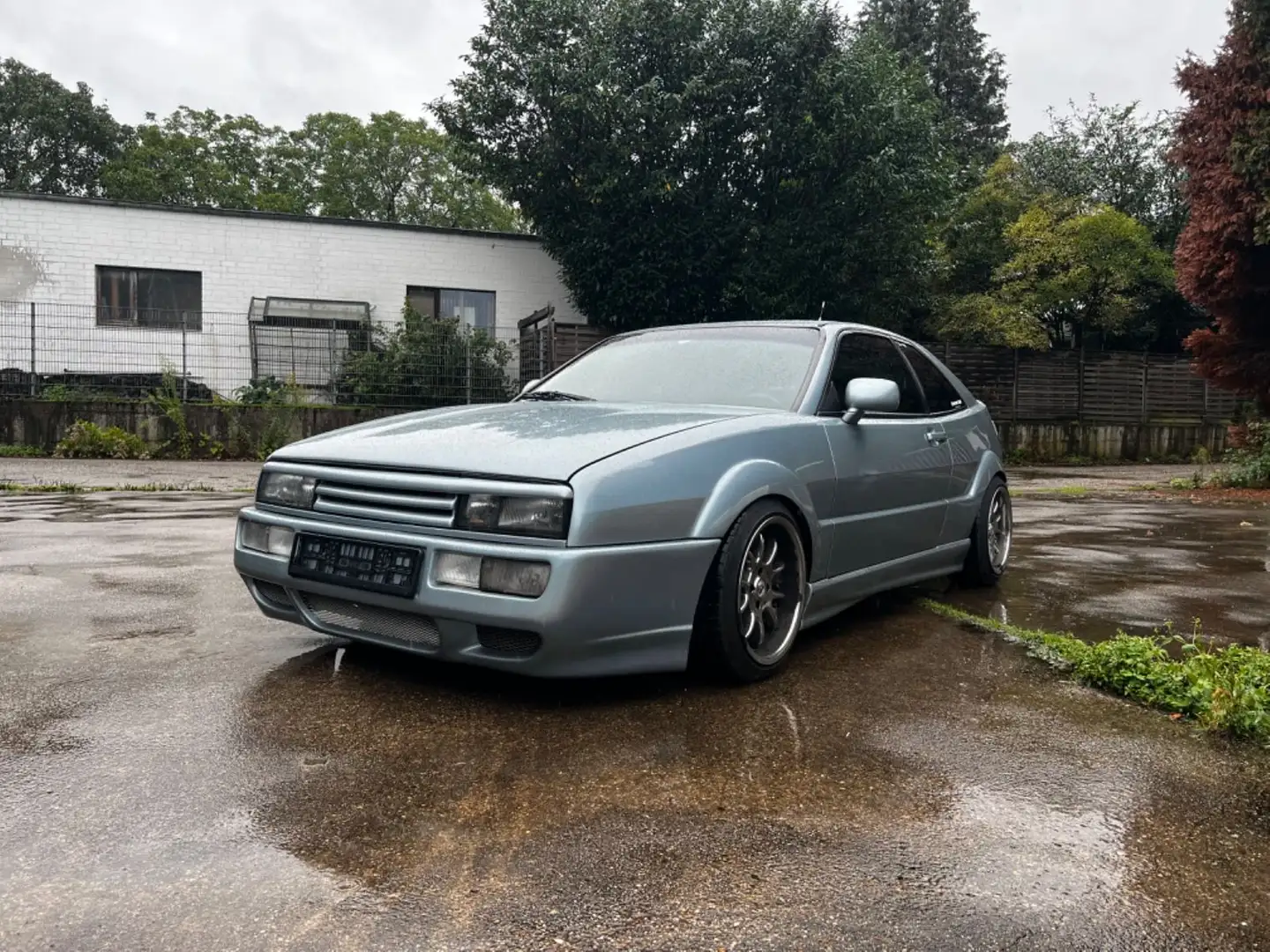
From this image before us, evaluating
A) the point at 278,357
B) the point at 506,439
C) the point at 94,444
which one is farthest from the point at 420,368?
the point at 506,439

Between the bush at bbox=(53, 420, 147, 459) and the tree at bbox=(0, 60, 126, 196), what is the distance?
115 feet

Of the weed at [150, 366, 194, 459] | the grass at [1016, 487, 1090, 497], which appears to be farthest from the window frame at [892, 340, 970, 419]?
the weed at [150, 366, 194, 459]

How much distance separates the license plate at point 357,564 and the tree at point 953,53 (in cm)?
4226

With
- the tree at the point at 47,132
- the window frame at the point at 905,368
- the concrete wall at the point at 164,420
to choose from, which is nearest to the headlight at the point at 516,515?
the window frame at the point at 905,368

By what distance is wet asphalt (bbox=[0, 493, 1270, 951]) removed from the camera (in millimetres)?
1834

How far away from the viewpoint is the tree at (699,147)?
17.2 metres

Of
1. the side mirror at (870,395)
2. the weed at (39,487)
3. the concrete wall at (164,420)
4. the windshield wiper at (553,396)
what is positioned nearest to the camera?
the side mirror at (870,395)

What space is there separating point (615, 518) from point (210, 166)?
4557 centimetres

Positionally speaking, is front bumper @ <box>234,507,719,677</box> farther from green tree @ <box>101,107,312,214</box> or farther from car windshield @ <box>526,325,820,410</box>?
green tree @ <box>101,107,312,214</box>

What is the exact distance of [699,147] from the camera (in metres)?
17.6

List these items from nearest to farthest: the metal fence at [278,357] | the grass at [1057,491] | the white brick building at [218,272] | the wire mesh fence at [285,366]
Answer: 1. the grass at [1057,491]
2. the wire mesh fence at [285,366]
3. the metal fence at [278,357]
4. the white brick building at [218,272]

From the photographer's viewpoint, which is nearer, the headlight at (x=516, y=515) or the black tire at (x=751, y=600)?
the headlight at (x=516, y=515)

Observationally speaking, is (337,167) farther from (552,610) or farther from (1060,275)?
(552,610)

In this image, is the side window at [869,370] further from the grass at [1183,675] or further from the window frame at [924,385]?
the grass at [1183,675]
